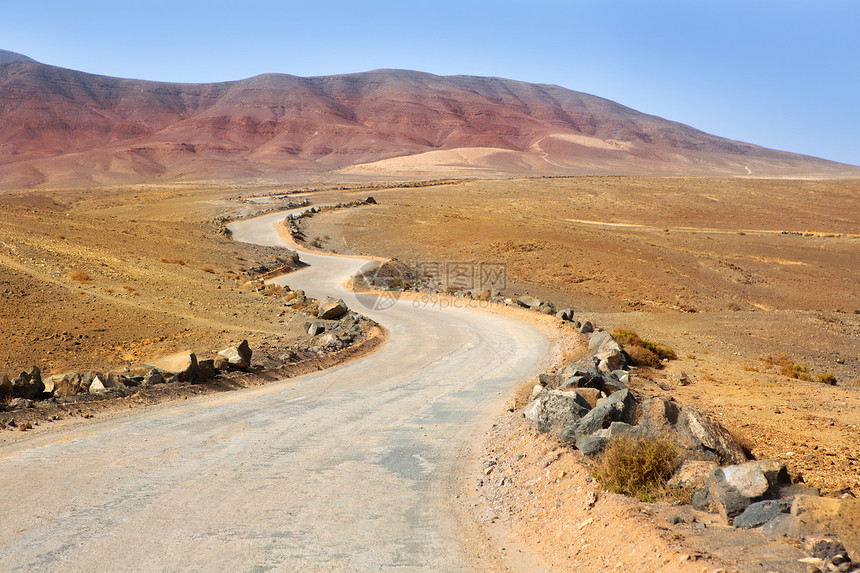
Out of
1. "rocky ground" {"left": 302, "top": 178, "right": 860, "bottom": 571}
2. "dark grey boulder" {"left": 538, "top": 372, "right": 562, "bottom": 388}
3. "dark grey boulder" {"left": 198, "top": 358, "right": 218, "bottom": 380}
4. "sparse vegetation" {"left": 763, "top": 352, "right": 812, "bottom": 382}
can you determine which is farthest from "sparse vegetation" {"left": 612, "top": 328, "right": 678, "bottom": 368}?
"dark grey boulder" {"left": 198, "top": 358, "right": 218, "bottom": 380}

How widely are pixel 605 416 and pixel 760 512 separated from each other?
276 centimetres

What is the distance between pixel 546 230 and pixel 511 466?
4398cm

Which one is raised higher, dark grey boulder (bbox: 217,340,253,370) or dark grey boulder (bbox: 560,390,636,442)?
dark grey boulder (bbox: 560,390,636,442)

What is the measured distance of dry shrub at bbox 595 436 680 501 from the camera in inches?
252

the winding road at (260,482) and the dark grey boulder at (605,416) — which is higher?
the dark grey boulder at (605,416)

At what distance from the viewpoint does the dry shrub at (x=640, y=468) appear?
6.39m

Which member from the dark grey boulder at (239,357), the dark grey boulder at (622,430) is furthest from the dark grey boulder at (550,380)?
the dark grey boulder at (239,357)

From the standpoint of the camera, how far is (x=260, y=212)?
62.8 meters

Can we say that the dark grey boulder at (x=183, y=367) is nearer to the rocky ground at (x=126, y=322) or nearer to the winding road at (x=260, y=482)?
the rocky ground at (x=126, y=322)

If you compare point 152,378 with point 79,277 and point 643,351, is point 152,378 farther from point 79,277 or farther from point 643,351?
point 79,277

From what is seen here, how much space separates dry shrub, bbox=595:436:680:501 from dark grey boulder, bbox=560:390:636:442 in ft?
3.44

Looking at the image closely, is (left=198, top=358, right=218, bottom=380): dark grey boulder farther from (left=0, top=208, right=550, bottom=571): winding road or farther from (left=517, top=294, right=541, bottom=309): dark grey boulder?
(left=517, top=294, right=541, bottom=309): dark grey boulder

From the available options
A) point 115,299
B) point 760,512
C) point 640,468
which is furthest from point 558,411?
point 115,299

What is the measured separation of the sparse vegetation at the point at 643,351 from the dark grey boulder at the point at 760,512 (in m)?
10.6
